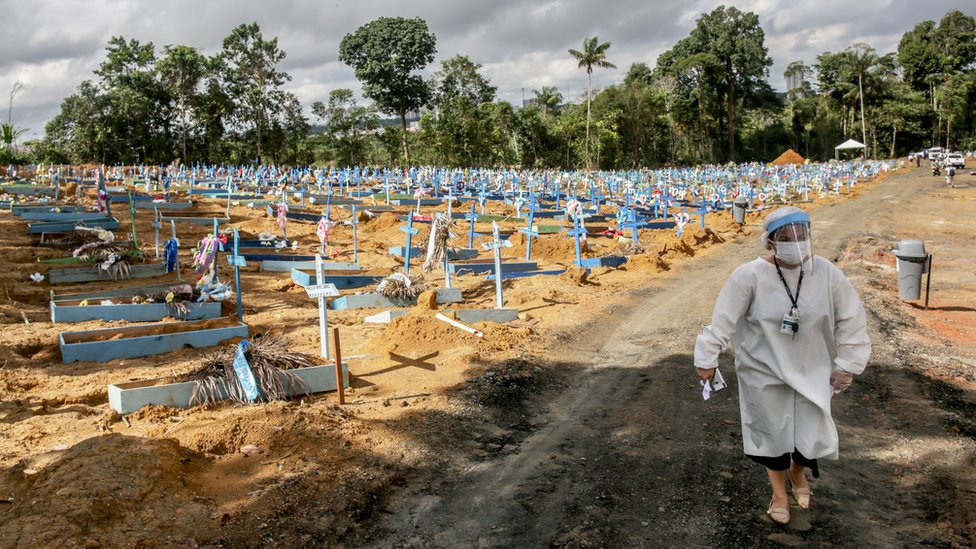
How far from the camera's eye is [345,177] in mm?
36031

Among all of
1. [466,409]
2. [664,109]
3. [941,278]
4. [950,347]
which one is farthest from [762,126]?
Result: [466,409]

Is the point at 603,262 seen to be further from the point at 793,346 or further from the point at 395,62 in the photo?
the point at 395,62

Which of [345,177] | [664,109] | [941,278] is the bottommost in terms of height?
[941,278]

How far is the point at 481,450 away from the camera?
581 cm

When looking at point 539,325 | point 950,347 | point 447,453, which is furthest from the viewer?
point 539,325

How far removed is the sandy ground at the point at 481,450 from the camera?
4.30 meters

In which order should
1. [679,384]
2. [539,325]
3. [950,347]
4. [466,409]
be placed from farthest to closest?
1. [539,325]
2. [950,347]
3. [679,384]
4. [466,409]

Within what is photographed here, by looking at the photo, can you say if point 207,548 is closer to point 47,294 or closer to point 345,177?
point 47,294

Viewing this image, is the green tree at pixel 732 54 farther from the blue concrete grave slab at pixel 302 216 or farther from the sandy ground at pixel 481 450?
the sandy ground at pixel 481 450

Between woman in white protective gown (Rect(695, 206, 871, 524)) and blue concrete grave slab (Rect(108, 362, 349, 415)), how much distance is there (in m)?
4.30

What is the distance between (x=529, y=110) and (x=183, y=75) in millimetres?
24443

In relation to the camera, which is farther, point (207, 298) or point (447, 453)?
point (207, 298)

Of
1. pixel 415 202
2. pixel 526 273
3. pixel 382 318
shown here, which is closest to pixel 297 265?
pixel 526 273

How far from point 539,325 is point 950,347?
5400 millimetres
